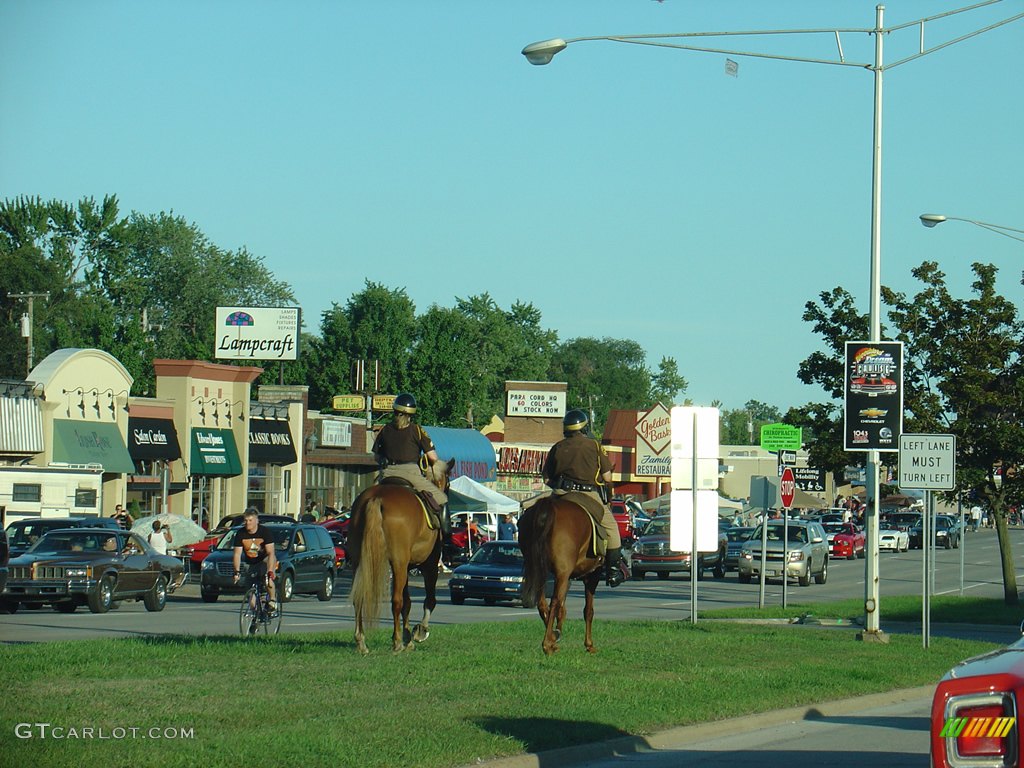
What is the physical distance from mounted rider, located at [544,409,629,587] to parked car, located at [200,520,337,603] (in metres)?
14.8

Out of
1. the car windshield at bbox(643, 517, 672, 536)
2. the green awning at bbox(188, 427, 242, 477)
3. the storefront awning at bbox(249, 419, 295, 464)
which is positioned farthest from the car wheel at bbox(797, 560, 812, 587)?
the storefront awning at bbox(249, 419, 295, 464)

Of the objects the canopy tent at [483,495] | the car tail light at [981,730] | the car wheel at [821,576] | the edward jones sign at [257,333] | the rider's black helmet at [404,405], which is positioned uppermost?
the edward jones sign at [257,333]

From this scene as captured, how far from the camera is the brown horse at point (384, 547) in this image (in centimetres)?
1547

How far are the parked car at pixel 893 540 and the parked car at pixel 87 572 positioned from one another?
163 feet

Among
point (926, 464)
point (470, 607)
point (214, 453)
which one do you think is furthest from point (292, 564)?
point (214, 453)

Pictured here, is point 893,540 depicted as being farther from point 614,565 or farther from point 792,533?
point 614,565

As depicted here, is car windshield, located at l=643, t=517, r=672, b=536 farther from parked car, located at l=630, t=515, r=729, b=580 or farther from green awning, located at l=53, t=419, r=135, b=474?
green awning, located at l=53, t=419, r=135, b=474

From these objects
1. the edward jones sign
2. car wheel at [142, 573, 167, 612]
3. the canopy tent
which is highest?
the edward jones sign

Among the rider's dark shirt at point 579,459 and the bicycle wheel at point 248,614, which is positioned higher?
the rider's dark shirt at point 579,459

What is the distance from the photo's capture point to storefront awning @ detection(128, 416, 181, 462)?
52.6 metres

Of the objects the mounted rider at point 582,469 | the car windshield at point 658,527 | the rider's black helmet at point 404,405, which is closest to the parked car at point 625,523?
the car windshield at point 658,527

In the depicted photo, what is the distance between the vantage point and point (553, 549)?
1645 centimetres

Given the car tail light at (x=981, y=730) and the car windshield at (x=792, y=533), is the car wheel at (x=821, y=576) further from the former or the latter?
the car tail light at (x=981, y=730)

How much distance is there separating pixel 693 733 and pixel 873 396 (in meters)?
10.7
